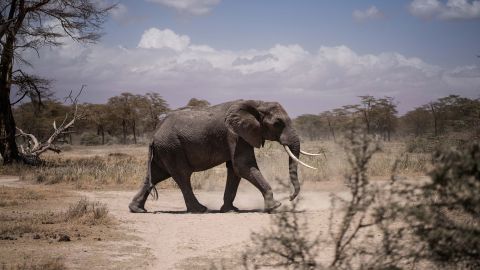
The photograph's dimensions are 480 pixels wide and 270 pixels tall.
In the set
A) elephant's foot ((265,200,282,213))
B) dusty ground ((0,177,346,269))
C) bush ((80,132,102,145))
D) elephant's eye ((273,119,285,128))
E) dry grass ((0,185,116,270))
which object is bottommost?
dusty ground ((0,177,346,269))

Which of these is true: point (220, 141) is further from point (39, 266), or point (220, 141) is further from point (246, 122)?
point (39, 266)

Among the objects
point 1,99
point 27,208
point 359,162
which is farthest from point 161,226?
point 1,99

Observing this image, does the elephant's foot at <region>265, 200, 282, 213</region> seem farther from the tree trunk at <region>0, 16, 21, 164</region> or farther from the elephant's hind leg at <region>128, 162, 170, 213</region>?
the tree trunk at <region>0, 16, 21, 164</region>

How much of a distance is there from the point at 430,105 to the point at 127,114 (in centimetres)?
3269

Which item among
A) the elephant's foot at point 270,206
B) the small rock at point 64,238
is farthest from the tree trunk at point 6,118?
the elephant's foot at point 270,206

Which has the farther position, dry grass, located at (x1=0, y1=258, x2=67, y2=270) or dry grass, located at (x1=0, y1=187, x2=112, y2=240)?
dry grass, located at (x1=0, y1=187, x2=112, y2=240)

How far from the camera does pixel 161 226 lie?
9438 millimetres

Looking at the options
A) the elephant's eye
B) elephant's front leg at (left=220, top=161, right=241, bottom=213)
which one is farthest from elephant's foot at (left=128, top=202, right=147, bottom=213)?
the elephant's eye

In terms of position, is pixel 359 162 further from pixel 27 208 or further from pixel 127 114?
pixel 127 114

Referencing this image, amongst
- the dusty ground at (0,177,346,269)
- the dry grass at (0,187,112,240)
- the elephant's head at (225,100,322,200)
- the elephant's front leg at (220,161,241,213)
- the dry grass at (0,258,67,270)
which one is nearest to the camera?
the dry grass at (0,258,67,270)

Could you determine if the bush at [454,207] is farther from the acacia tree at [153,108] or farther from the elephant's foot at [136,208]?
the acacia tree at [153,108]

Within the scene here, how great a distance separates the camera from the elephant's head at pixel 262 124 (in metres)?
10.9

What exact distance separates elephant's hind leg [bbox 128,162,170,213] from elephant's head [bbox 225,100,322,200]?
7.24ft

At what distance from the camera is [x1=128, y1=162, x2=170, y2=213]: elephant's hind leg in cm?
1157
